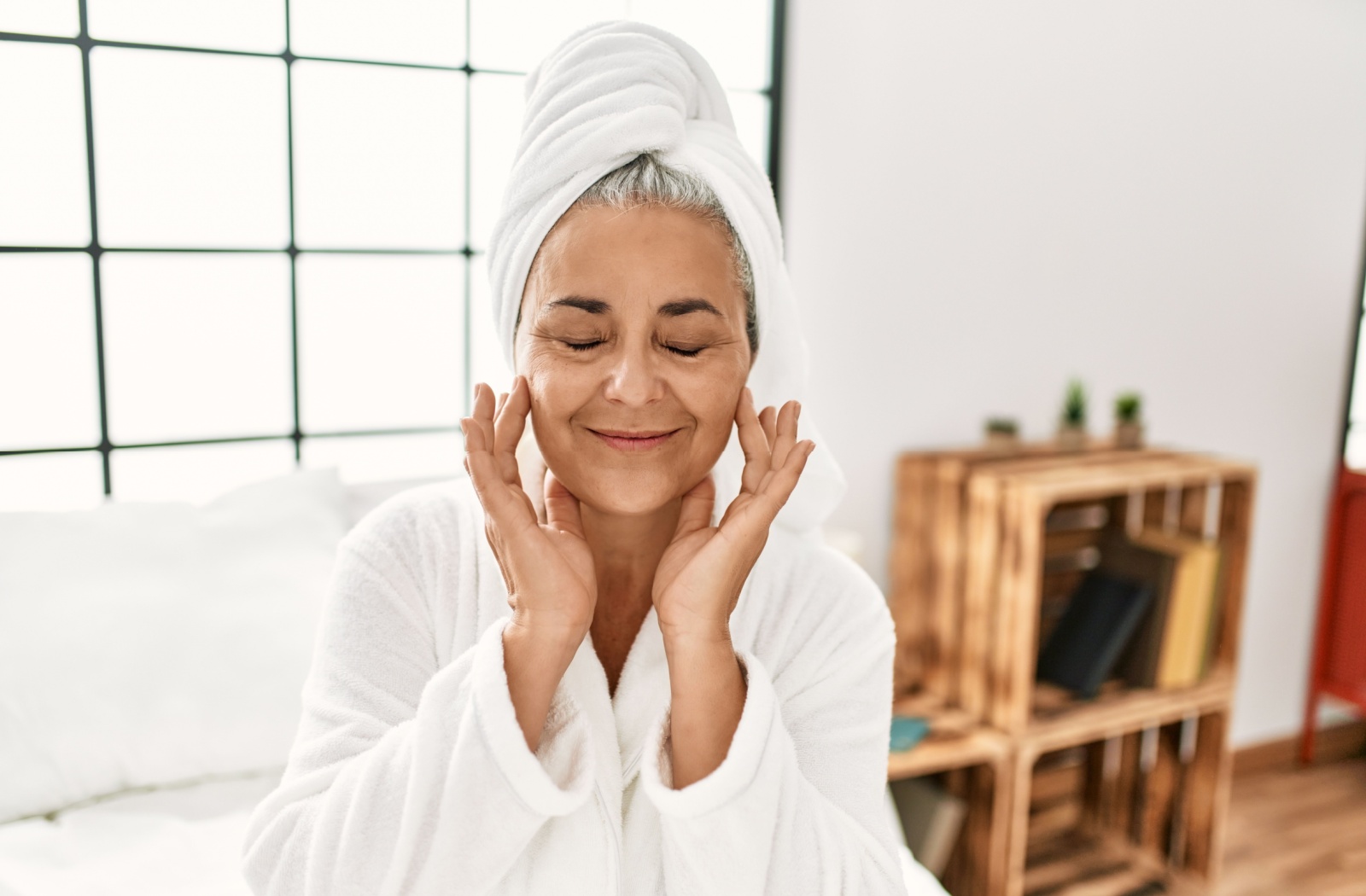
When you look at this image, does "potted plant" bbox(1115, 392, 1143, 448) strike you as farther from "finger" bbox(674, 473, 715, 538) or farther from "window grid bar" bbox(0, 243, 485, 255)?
"finger" bbox(674, 473, 715, 538)

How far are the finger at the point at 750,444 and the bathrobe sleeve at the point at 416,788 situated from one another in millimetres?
290

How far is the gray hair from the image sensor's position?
39.8 inches

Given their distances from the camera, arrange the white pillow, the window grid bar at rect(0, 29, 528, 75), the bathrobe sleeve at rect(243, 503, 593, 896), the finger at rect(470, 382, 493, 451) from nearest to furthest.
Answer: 1. the bathrobe sleeve at rect(243, 503, 593, 896)
2. the finger at rect(470, 382, 493, 451)
3. the white pillow
4. the window grid bar at rect(0, 29, 528, 75)

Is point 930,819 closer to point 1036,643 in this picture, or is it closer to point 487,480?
point 1036,643

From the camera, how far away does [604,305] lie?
100 cm

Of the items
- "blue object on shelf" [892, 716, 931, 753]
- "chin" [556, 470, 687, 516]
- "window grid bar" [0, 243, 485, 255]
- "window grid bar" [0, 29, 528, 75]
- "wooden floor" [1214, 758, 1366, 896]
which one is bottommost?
"wooden floor" [1214, 758, 1366, 896]

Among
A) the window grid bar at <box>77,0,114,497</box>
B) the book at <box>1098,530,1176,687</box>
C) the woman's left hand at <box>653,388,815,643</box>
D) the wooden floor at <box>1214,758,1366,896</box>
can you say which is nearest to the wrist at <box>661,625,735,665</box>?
the woman's left hand at <box>653,388,815,643</box>

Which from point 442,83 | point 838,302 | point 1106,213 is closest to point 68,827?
point 442,83

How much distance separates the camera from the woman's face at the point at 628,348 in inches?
39.0

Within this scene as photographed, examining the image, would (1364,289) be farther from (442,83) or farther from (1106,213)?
(442,83)

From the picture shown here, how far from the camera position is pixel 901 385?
246 cm

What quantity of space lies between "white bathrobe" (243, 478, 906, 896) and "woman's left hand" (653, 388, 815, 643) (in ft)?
0.25

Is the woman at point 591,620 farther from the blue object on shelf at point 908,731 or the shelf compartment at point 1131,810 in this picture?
the shelf compartment at point 1131,810

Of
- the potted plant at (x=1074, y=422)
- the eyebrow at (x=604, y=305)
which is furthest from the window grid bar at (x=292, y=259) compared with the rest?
the potted plant at (x=1074, y=422)
